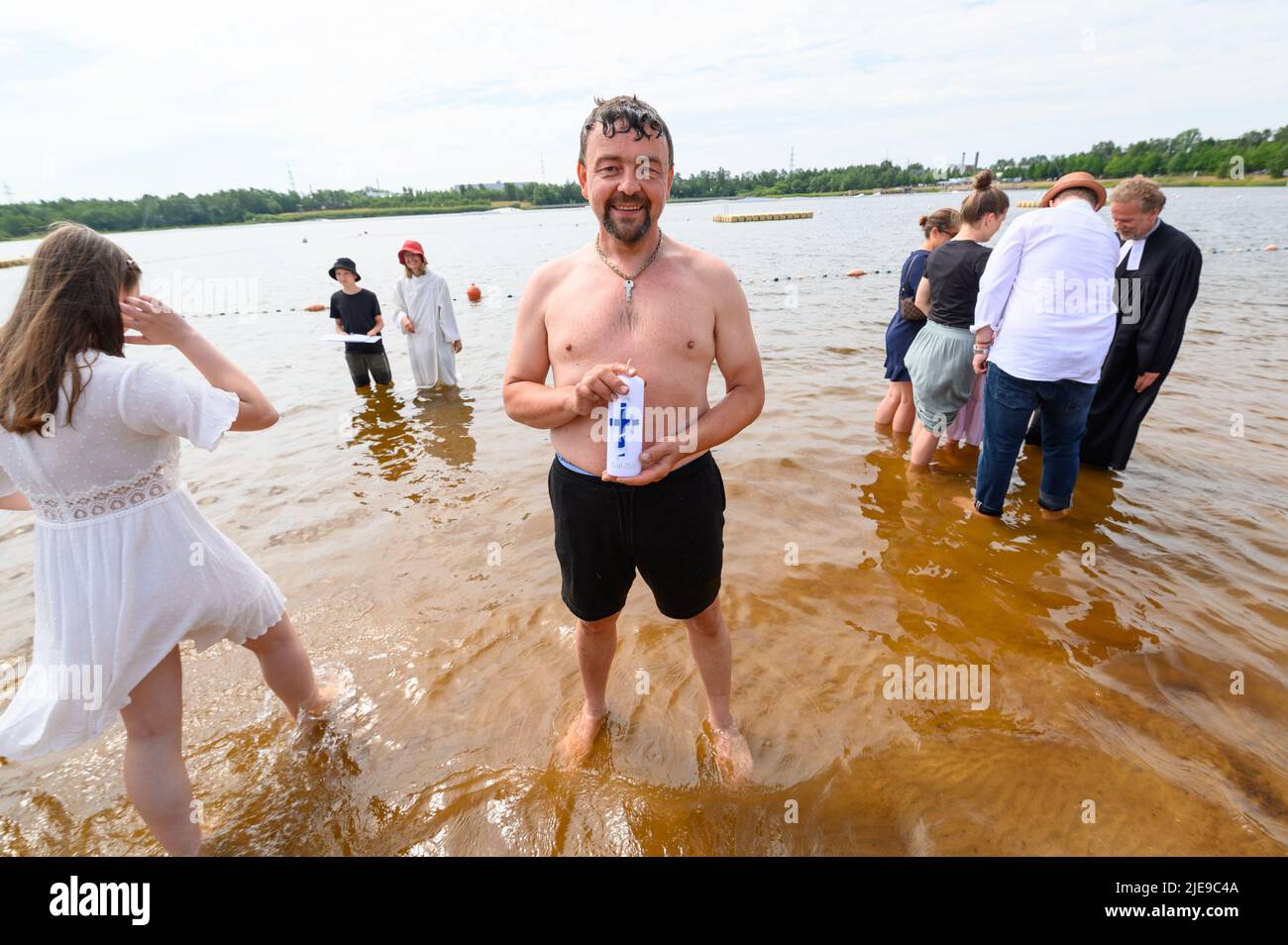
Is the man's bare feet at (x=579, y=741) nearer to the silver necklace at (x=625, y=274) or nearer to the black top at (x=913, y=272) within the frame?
the silver necklace at (x=625, y=274)

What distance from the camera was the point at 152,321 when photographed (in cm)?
209

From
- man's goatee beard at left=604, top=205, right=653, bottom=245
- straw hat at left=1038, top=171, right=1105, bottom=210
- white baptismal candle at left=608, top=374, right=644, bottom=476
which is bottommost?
white baptismal candle at left=608, top=374, right=644, bottom=476

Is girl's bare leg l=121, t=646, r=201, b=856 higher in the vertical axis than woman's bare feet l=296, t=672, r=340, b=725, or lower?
higher

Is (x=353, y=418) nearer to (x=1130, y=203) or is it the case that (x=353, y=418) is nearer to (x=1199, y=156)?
(x=1130, y=203)

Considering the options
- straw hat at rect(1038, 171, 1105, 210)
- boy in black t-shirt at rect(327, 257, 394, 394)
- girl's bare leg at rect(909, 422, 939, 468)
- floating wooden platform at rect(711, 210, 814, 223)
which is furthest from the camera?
floating wooden platform at rect(711, 210, 814, 223)

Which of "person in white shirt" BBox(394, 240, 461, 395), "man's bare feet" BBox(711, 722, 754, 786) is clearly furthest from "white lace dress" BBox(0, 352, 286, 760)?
"person in white shirt" BBox(394, 240, 461, 395)

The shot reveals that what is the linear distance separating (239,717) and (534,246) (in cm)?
3624

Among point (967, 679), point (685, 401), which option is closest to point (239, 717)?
point (685, 401)

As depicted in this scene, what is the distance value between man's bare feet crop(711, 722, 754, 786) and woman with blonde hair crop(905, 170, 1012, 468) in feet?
12.3

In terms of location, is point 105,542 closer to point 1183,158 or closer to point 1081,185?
point 1081,185

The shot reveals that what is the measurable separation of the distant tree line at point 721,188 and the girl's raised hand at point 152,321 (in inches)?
2154

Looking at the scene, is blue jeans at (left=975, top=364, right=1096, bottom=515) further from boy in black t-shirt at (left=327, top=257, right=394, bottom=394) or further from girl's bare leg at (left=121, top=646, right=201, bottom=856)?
boy in black t-shirt at (left=327, top=257, right=394, bottom=394)

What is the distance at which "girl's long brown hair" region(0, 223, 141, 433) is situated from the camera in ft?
6.00

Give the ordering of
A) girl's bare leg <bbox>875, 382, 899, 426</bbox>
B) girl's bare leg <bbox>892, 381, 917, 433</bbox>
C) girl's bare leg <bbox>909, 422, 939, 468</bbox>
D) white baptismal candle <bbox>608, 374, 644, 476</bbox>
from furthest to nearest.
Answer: girl's bare leg <bbox>875, 382, 899, 426</bbox>
girl's bare leg <bbox>892, 381, 917, 433</bbox>
girl's bare leg <bbox>909, 422, 939, 468</bbox>
white baptismal candle <bbox>608, 374, 644, 476</bbox>
